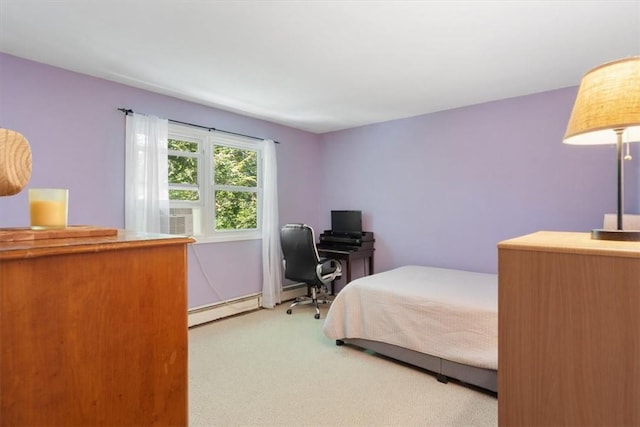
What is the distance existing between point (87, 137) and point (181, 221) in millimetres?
1110

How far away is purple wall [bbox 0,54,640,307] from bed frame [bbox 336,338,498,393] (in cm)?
149

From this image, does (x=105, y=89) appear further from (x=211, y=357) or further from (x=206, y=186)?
(x=211, y=357)

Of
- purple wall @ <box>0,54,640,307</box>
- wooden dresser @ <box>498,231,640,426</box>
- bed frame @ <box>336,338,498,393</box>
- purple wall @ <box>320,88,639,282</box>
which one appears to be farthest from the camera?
purple wall @ <box>320,88,639,282</box>

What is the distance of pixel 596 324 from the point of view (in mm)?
814

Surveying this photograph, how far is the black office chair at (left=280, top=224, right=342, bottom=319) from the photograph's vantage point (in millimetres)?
3729

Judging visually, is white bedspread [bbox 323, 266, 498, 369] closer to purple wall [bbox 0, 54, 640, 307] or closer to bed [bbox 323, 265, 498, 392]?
bed [bbox 323, 265, 498, 392]

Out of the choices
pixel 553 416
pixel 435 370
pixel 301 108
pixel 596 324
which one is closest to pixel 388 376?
pixel 435 370

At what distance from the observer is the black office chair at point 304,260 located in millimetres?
3729

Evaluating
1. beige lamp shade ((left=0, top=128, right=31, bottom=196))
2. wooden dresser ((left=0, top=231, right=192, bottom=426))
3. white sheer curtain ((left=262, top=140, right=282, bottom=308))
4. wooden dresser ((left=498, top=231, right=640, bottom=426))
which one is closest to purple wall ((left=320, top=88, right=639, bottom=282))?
white sheer curtain ((left=262, top=140, right=282, bottom=308))

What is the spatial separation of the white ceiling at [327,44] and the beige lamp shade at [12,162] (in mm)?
1458

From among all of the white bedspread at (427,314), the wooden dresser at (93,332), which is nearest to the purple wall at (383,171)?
the white bedspread at (427,314)

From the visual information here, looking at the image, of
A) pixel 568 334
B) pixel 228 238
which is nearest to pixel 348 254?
pixel 228 238

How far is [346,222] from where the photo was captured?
14.6 feet

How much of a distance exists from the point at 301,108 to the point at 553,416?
134 inches
